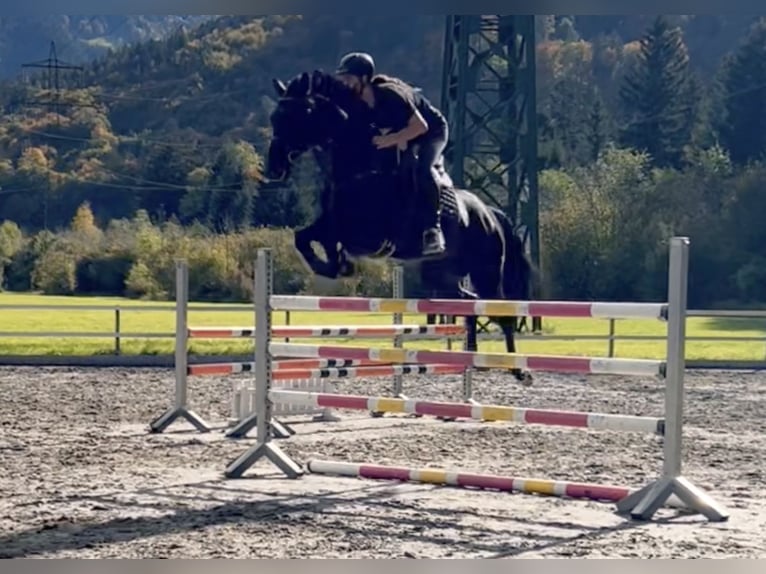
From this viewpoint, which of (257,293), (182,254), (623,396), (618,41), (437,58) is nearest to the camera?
→ (257,293)

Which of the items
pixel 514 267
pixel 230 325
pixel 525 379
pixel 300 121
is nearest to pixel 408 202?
pixel 300 121

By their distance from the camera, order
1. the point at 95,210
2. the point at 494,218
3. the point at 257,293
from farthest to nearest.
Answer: the point at 95,210 → the point at 494,218 → the point at 257,293

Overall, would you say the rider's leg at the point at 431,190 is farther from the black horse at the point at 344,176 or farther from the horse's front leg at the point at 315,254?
the horse's front leg at the point at 315,254

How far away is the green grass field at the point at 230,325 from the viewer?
16312 millimetres

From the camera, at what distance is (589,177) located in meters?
28.5

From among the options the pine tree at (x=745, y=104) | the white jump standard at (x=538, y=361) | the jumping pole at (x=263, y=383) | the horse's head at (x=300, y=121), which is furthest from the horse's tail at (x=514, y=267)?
the pine tree at (x=745, y=104)

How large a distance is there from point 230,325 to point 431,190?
38.5ft

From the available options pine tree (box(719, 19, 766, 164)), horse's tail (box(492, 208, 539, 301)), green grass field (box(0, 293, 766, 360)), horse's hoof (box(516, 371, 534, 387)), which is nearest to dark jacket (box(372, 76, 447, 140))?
horse's tail (box(492, 208, 539, 301))

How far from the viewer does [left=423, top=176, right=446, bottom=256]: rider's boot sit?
309 inches

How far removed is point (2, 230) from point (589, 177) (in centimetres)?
1337

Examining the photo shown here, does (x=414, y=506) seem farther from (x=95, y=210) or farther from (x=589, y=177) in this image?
(x=95, y=210)

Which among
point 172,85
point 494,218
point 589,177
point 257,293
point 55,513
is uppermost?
point 172,85

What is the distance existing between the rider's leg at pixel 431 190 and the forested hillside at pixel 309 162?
35.3 feet

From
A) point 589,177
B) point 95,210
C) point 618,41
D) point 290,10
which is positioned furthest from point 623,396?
point 618,41
